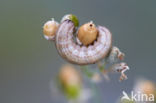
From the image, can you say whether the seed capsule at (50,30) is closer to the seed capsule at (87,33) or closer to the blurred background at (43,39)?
the seed capsule at (87,33)

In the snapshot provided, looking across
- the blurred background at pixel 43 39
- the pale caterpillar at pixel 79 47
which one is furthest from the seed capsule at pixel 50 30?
the blurred background at pixel 43 39

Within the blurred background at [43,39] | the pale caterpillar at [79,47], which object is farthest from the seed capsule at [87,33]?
the blurred background at [43,39]

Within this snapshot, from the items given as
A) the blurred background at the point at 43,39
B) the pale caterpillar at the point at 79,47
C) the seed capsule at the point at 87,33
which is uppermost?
the blurred background at the point at 43,39

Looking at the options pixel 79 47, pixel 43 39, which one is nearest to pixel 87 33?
pixel 79 47

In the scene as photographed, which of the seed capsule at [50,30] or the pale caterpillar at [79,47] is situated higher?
the seed capsule at [50,30]

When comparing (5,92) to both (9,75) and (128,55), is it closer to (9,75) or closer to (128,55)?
(9,75)

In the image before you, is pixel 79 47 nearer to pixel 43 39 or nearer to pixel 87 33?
pixel 87 33

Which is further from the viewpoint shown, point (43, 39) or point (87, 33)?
point (43, 39)

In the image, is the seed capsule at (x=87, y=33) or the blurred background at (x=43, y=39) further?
the blurred background at (x=43, y=39)
